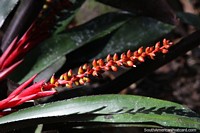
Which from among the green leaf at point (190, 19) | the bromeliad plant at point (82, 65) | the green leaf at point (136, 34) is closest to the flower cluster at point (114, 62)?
the bromeliad plant at point (82, 65)

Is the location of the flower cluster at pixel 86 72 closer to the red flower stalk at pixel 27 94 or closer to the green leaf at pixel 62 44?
the red flower stalk at pixel 27 94

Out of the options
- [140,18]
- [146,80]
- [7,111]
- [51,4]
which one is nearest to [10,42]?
[51,4]

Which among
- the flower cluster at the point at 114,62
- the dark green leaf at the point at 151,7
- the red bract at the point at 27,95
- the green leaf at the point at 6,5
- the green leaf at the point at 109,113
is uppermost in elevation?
the green leaf at the point at 6,5

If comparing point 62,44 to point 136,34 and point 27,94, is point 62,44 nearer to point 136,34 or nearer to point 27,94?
point 136,34

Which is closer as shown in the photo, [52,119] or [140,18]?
[52,119]

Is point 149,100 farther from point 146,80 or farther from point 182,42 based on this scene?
point 146,80

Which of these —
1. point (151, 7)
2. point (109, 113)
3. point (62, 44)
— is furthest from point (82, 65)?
point (109, 113)

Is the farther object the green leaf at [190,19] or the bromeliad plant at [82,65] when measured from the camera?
the green leaf at [190,19]
